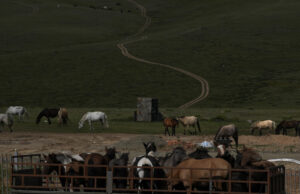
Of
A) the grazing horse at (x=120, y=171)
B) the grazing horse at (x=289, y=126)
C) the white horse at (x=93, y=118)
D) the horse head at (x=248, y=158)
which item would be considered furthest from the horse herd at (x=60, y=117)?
the horse head at (x=248, y=158)

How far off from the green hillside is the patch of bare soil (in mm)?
38552

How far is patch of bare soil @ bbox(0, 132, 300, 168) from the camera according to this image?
46.2 metres

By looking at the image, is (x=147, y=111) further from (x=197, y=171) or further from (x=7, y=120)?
(x=197, y=171)

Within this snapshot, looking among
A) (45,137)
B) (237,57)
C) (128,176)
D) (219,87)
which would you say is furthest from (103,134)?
(237,57)

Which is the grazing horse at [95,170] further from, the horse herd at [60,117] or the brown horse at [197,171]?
the horse herd at [60,117]

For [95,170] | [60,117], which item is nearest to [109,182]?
[95,170]

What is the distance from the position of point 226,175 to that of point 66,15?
165 meters

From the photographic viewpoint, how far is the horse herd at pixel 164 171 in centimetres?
2519

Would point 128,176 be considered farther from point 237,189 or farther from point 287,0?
point 287,0

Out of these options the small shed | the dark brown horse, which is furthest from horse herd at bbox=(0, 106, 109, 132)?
the dark brown horse

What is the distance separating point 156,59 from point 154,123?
54283 mm

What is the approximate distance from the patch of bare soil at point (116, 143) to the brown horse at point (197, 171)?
1686 centimetres

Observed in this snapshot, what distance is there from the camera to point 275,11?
167m

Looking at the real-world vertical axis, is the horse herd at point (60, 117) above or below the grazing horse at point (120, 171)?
above
